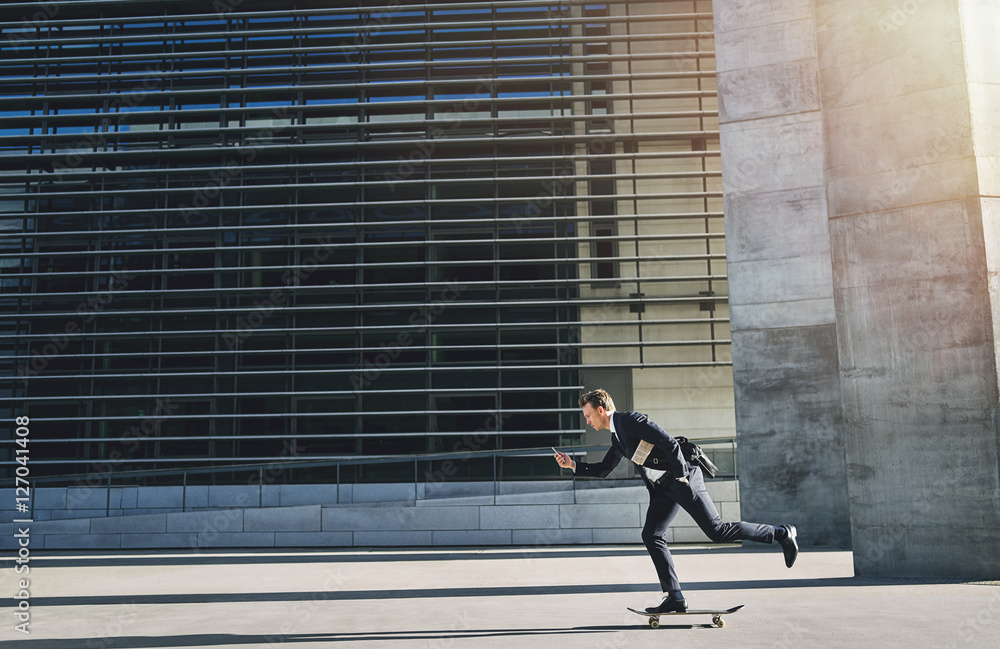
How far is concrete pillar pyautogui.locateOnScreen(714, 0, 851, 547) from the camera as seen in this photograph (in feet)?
37.8

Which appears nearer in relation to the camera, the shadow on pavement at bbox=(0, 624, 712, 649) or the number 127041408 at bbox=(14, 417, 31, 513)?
the shadow on pavement at bbox=(0, 624, 712, 649)

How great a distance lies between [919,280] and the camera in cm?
793

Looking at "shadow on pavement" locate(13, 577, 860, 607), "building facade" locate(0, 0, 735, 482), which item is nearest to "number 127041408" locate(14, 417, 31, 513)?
"building facade" locate(0, 0, 735, 482)

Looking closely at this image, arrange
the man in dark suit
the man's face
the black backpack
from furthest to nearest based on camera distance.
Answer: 1. the man's face
2. the black backpack
3. the man in dark suit

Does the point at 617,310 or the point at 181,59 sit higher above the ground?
the point at 181,59

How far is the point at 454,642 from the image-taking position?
5410 mm

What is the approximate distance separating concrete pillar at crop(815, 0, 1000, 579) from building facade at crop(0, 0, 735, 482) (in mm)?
7671

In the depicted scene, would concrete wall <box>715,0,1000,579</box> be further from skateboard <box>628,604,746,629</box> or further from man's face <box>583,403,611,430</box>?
man's face <box>583,403,611,430</box>

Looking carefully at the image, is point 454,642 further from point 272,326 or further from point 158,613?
point 272,326

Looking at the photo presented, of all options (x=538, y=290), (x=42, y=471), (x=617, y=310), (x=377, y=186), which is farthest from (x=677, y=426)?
(x=42, y=471)

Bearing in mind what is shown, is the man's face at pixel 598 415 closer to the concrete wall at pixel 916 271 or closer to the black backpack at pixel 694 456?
the black backpack at pixel 694 456

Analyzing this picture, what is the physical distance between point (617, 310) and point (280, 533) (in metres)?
7.61

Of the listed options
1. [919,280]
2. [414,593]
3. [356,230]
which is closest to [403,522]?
[414,593]

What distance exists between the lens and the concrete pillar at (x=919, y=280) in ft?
25.0
